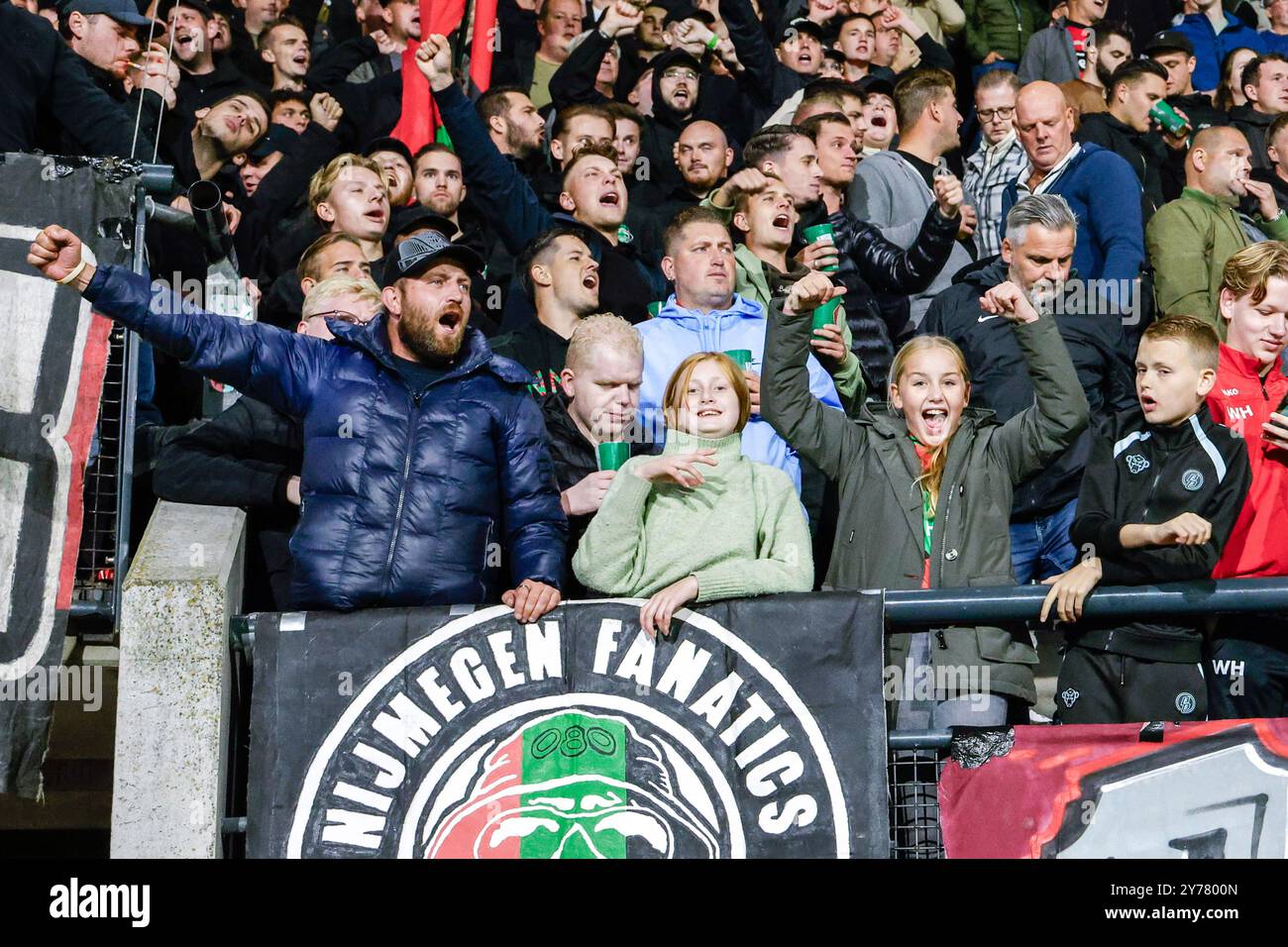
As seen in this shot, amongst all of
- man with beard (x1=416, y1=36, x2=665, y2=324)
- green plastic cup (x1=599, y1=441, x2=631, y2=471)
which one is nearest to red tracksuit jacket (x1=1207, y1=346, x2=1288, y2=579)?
green plastic cup (x1=599, y1=441, x2=631, y2=471)

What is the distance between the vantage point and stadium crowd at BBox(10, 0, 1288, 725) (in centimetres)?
634

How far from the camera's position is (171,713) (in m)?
6.12

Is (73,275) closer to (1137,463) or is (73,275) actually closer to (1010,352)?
(1137,463)

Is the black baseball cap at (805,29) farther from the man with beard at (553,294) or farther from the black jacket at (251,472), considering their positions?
the black jacket at (251,472)

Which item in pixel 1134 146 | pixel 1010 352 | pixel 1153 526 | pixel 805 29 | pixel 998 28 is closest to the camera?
pixel 1153 526

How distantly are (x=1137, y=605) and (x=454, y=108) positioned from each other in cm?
452

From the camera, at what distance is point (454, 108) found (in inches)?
364

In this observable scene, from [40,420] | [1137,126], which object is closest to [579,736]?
[40,420]

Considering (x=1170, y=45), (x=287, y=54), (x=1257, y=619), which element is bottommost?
(x=1257, y=619)

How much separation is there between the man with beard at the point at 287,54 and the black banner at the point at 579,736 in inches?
239

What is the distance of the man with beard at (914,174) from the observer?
9500mm

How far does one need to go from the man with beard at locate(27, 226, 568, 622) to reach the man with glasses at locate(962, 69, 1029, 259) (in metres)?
3.75

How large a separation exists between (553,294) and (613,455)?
179cm

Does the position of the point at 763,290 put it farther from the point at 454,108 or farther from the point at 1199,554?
the point at 1199,554
